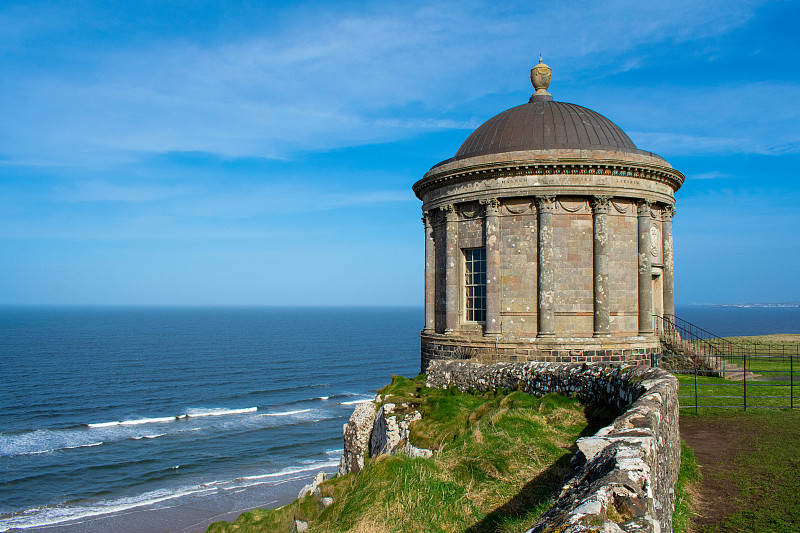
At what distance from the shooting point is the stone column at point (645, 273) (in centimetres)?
1942

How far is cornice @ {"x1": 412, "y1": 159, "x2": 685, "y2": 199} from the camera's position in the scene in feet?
60.4

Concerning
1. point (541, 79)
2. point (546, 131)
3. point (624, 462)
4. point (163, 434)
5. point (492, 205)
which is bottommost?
point (163, 434)

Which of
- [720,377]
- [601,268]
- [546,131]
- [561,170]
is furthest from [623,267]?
[546,131]

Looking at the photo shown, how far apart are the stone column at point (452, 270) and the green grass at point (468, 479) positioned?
26.8 ft

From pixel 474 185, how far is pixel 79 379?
48.2 metres

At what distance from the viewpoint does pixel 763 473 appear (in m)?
8.44

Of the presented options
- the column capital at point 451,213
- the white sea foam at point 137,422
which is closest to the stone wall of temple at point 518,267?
the column capital at point 451,213

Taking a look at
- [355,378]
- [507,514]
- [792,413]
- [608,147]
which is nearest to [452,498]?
[507,514]

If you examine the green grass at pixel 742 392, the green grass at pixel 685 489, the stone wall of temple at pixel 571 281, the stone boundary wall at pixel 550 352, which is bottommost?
the green grass at pixel 742 392

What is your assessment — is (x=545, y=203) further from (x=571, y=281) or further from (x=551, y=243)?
(x=571, y=281)

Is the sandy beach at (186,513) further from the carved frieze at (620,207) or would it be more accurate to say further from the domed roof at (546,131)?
the carved frieze at (620,207)

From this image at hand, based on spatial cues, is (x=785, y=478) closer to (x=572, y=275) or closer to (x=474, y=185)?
(x=572, y=275)

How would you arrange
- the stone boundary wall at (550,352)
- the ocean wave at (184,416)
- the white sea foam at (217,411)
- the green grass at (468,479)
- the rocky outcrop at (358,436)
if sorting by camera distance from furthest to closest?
the white sea foam at (217,411), the ocean wave at (184,416), the stone boundary wall at (550,352), the rocky outcrop at (358,436), the green grass at (468,479)

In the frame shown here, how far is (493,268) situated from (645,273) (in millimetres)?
5140
